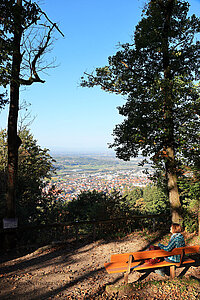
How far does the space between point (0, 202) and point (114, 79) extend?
720 cm

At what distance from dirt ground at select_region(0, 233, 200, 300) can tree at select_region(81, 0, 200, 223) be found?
2410 mm

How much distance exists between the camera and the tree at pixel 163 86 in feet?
24.7

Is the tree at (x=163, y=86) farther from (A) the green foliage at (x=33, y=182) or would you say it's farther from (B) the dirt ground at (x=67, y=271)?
(A) the green foliage at (x=33, y=182)

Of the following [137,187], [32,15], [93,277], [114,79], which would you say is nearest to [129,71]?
[114,79]

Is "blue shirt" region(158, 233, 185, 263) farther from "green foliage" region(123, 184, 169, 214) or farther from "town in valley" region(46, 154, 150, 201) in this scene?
"green foliage" region(123, 184, 169, 214)

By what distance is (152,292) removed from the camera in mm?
4277

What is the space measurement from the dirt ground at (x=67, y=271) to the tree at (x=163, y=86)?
241 centimetres

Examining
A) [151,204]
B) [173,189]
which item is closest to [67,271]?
[173,189]

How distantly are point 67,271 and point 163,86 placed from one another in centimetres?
665

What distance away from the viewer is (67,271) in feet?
19.1

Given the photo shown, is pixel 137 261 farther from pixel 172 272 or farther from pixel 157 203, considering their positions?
pixel 157 203

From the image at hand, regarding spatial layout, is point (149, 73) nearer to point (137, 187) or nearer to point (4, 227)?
point (4, 227)

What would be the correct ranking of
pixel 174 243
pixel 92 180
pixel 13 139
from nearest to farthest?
pixel 174 243 < pixel 13 139 < pixel 92 180

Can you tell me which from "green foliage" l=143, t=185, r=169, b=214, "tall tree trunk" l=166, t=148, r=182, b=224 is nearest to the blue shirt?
"tall tree trunk" l=166, t=148, r=182, b=224
